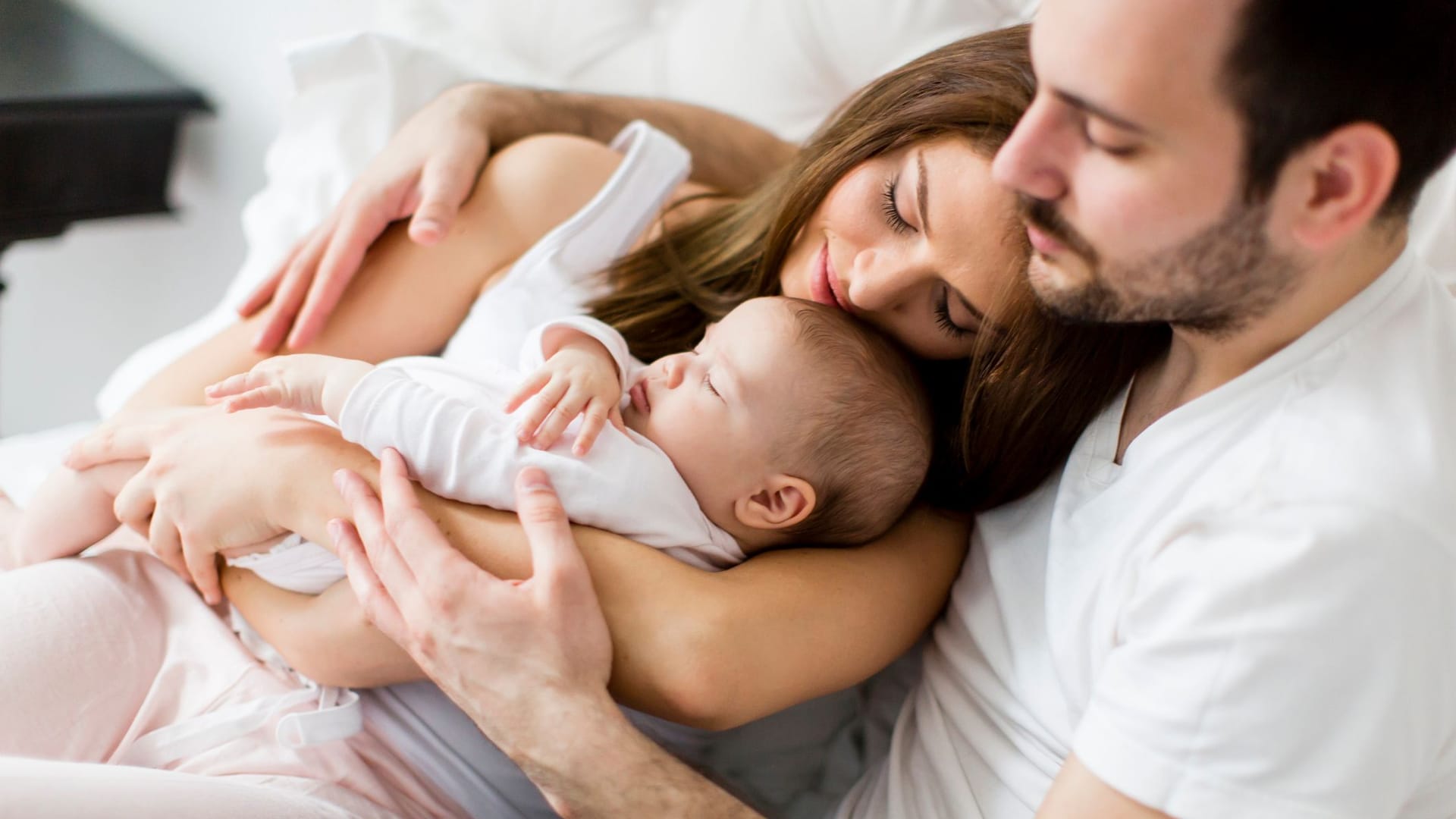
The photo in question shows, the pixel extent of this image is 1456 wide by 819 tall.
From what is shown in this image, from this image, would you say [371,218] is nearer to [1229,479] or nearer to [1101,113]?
[1101,113]

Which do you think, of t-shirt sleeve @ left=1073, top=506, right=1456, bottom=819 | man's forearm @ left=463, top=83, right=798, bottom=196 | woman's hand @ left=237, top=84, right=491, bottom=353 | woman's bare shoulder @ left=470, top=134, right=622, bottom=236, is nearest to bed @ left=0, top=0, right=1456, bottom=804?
man's forearm @ left=463, top=83, right=798, bottom=196

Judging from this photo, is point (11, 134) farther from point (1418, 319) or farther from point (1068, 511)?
point (1418, 319)

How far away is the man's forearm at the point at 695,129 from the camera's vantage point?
5.85 feet

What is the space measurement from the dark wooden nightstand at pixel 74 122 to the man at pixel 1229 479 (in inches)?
60.6

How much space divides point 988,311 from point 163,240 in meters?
2.07

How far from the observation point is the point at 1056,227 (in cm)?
95

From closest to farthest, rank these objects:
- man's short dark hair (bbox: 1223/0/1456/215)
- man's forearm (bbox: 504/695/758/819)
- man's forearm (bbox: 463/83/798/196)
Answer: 1. man's short dark hair (bbox: 1223/0/1456/215)
2. man's forearm (bbox: 504/695/758/819)
3. man's forearm (bbox: 463/83/798/196)

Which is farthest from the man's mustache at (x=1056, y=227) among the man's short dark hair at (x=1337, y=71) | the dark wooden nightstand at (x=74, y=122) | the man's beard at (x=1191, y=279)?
the dark wooden nightstand at (x=74, y=122)

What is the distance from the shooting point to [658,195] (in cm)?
160

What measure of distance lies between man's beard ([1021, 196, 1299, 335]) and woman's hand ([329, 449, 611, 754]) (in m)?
0.52

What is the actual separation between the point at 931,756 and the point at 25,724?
92 cm

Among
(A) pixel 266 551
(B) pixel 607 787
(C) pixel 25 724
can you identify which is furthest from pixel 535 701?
(C) pixel 25 724

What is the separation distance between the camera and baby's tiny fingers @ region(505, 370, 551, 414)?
3.77ft

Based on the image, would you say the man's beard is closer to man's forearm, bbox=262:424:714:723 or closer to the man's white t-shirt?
the man's white t-shirt
